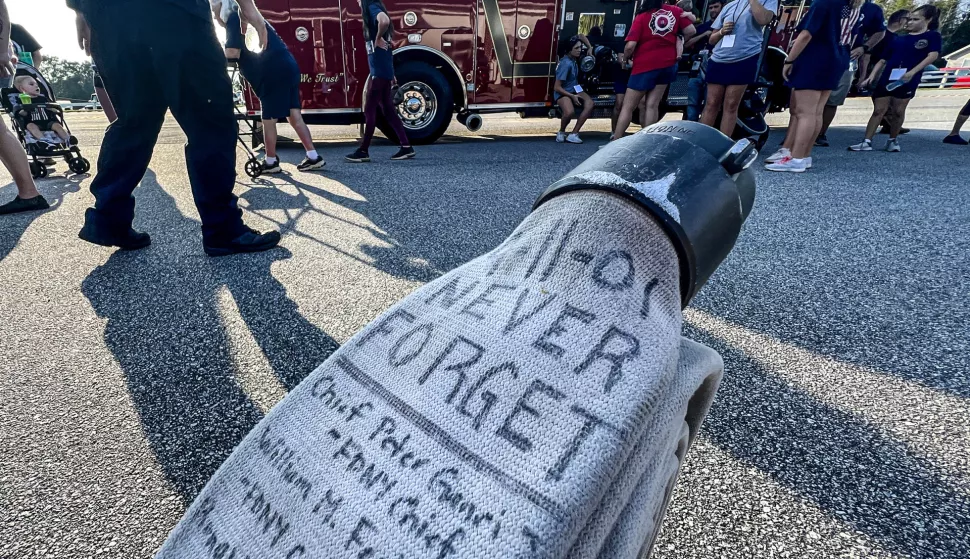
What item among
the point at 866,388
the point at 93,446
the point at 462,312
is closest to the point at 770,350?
the point at 866,388

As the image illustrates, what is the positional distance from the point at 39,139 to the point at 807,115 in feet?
23.6

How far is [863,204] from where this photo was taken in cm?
355

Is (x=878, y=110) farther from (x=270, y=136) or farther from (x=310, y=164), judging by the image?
(x=270, y=136)

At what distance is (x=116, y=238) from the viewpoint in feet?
8.59

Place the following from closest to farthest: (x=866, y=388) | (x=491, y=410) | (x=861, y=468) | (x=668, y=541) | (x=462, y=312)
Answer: (x=491, y=410), (x=462, y=312), (x=668, y=541), (x=861, y=468), (x=866, y=388)

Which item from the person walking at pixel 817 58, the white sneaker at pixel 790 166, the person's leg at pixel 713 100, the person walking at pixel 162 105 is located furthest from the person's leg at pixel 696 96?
the person walking at pixel 162 105

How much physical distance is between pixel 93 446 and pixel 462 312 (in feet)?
4.25

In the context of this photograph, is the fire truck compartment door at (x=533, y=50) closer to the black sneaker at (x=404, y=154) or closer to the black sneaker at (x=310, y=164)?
the black sneaker at (x=404, y=154)

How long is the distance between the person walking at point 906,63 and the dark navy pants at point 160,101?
22.4ft

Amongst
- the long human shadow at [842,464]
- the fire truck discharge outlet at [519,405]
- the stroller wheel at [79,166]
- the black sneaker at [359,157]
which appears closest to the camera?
the fire truck discharge outlet at [519,405]

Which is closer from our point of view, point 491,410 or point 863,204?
point 491,410

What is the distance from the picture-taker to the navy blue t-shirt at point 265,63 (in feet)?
14.2

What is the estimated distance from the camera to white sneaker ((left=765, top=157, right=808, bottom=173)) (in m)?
4.56

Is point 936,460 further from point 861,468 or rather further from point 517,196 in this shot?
point 517,196
